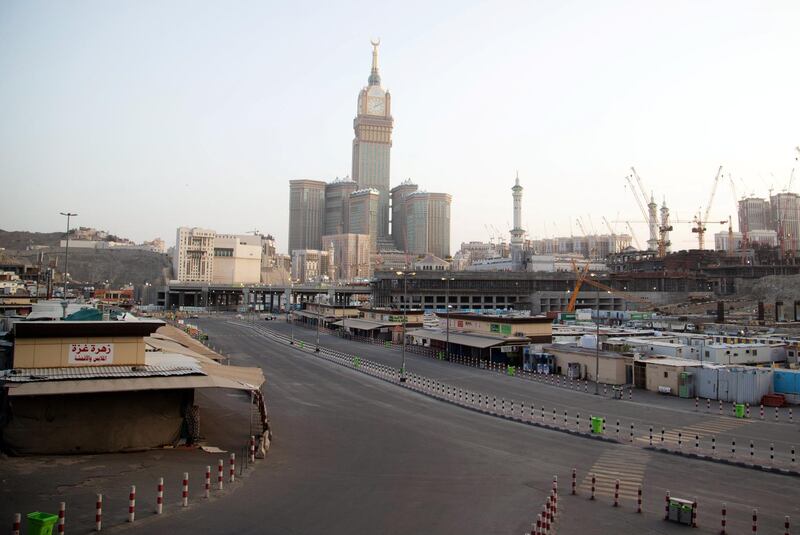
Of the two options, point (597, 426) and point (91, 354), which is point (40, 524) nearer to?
point (91, 354)

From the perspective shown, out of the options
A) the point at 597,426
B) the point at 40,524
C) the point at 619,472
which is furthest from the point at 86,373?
the point at 597,426

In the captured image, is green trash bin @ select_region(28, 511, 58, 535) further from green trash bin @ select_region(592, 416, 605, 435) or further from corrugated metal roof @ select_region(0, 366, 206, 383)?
green trash bin @ select_region(592, 416, 605, 435)

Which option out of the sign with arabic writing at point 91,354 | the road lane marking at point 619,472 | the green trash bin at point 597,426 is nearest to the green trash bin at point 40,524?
the sign with arabic writing at point 91,354

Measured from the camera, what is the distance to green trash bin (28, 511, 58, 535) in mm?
11211

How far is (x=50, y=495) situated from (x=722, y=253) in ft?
699

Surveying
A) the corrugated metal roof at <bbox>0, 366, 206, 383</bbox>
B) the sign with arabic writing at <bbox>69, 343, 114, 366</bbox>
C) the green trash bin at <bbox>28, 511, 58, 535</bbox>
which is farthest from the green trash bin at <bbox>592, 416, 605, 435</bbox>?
the green trash bin at <bbox>28, 511, 58, 535</bbox>

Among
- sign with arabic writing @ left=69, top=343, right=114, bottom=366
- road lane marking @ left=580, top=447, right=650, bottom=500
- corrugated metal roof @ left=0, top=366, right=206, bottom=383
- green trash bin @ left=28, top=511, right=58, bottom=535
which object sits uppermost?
sign with arabic writing @ left=69, top=343, right=114, bottom=366

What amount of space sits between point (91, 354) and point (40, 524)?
Result: 931 cm

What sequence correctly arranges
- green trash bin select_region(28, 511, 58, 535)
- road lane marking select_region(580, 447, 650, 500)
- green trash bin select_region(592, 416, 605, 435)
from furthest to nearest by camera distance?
green trash bin select_region(592, 416, 605, 435) → road lane marking select_region(580, 447, 650, 500) → green trash bin select_region(28, 511, 58, 535)

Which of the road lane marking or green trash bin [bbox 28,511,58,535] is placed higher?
green trash bin [bbox 28,511,58,535]

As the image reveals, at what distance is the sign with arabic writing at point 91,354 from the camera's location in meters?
19.3

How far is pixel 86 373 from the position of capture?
18750 mm

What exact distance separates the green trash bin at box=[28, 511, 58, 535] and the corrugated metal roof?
7544 mm

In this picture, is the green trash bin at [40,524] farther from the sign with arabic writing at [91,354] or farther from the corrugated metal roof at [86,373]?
the sign with arabic writing at [91,354]
